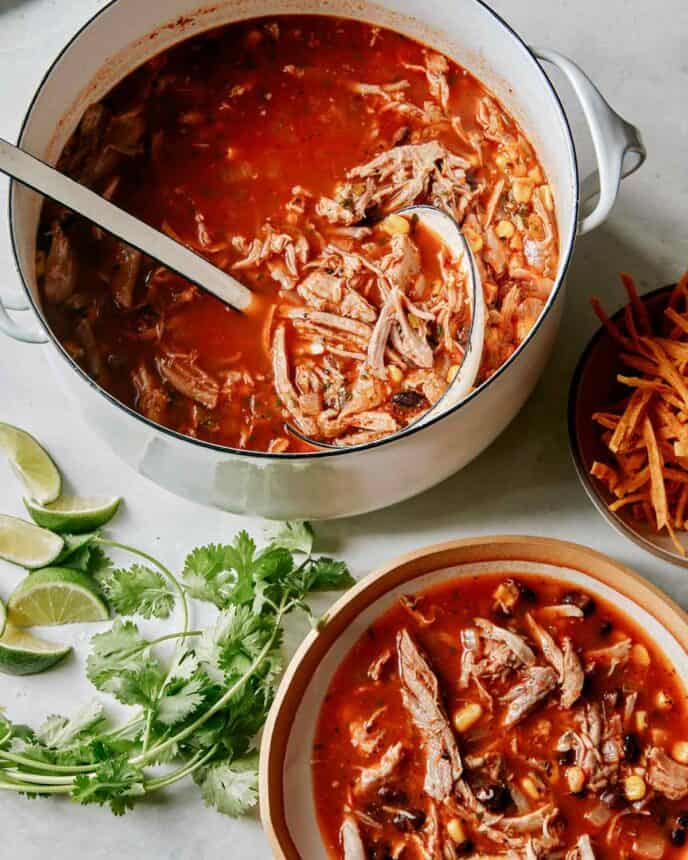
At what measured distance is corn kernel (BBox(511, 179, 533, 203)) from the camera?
3.11 meters

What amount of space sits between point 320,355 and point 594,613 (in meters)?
0.89

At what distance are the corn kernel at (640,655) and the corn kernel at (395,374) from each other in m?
0.85

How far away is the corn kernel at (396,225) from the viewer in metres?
3.09

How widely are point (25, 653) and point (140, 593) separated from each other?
33 centimetres

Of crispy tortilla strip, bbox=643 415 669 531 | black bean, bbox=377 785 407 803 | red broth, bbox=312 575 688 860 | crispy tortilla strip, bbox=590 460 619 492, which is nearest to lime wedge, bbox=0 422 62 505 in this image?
red broth, bbox=312 575 688 860

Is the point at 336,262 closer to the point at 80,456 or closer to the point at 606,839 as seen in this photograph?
the point at 80,456

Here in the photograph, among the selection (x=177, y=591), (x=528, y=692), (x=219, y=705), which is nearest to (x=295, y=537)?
(x=177, y=591)

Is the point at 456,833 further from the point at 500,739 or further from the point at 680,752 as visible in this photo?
the point at 680,752

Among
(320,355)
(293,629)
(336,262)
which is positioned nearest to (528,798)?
(293,629)

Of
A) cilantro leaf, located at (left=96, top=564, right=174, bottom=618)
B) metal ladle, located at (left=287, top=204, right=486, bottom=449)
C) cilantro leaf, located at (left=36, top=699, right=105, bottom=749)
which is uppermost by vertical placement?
metal ladle, located at (left=287, top=204, right=486, bottom=449)

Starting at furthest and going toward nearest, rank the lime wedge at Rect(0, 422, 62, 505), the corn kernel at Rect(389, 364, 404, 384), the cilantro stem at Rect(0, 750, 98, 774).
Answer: the lime wedge at Rect(0, 422, 62, 505)
the cilantro stem at Rect(0, 750, 98, 774)
the corn kernel at Rect(389, 364, 404, 384)

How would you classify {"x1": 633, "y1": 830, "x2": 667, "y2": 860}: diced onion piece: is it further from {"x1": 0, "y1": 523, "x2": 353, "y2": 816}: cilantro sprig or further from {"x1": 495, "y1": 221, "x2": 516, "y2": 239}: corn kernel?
{"x1": 495, "y1": 221, "x2": 516, "y2": 239}: corn kernel

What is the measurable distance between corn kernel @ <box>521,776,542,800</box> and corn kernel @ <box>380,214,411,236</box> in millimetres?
1308

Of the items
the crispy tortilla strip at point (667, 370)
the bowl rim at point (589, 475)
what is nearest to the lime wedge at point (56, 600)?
the bowl rim at point (589, 475)
